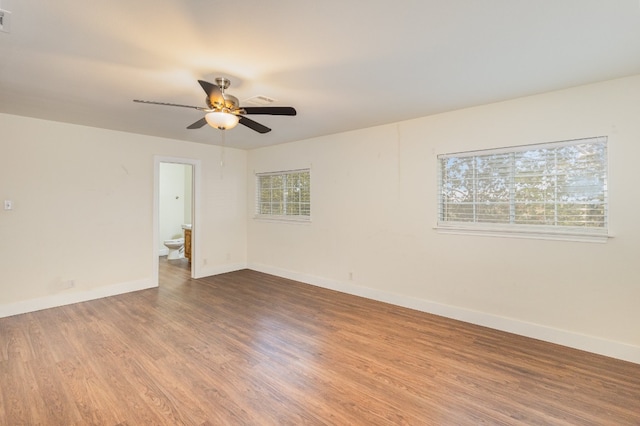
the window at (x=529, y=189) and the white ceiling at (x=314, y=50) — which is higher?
the white ceiling at (x=314, y=50)

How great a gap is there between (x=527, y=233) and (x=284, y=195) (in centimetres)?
376

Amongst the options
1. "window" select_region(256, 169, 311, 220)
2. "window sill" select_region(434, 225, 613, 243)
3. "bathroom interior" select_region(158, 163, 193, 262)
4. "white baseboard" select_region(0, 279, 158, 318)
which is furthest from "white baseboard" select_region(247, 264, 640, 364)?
"bathroom interior" select_region(158, 163, 193, 262)

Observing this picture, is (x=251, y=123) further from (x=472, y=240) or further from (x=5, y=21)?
(x=472, y=240)

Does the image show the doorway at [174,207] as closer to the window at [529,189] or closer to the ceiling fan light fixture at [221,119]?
the ceiling fan light fixture at [221,119]

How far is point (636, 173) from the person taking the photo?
2.55 meters

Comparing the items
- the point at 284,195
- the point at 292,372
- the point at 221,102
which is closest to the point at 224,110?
the point at 221,102

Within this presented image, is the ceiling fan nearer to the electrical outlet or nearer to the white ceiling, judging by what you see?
the white ceiling

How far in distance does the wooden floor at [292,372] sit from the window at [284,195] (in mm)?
2067


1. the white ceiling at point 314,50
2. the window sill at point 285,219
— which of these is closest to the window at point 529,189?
the white ceiling at point 314,50

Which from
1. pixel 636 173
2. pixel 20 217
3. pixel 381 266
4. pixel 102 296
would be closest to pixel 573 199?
pixel 636 173

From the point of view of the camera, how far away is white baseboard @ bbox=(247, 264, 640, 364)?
2645mm

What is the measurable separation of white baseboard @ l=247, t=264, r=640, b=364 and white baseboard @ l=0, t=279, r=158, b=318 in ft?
9.42

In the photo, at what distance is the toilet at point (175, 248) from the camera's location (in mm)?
6852

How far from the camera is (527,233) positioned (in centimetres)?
306
